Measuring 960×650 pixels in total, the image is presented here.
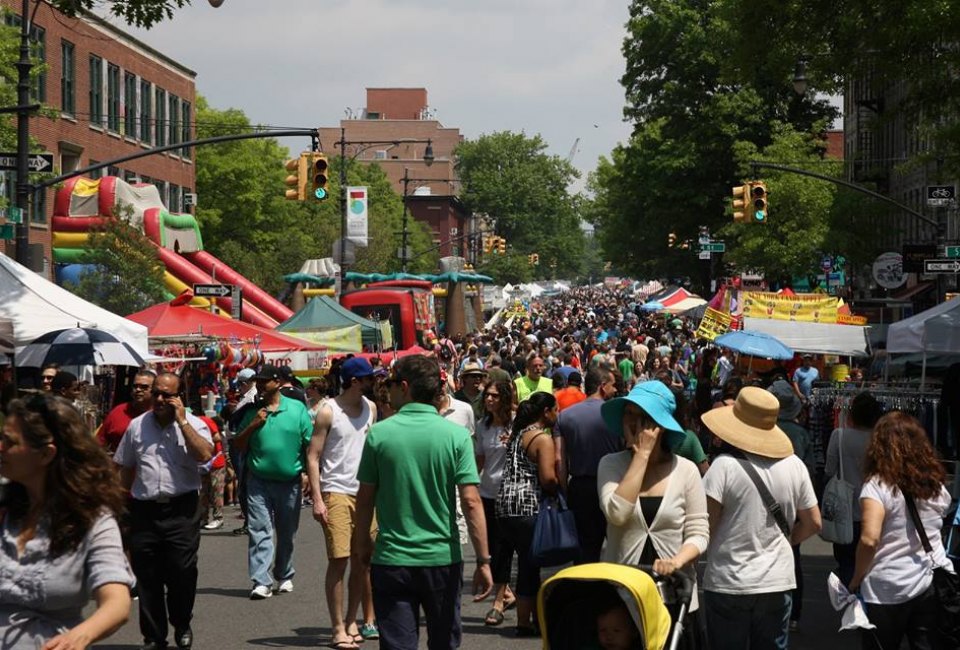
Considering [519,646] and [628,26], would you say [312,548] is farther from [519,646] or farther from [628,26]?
[628,26]

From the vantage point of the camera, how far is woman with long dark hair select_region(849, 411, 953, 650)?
24.5ft

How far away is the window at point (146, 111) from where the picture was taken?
5878 centimetres

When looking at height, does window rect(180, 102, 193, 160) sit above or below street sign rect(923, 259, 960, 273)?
above

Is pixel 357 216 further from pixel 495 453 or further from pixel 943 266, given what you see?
pixel 495 453

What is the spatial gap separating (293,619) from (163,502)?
6.24ft

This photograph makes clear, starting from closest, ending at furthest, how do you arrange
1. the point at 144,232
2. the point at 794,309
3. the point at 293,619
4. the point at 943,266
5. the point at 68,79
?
1. the point at 293,619
2. the point at 943,266
3. the point at 794,309
4. the point at 144,232
5. the point at 68,79

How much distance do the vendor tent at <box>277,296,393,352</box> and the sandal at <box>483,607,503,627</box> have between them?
2036 cm

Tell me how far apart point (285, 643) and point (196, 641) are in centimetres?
62

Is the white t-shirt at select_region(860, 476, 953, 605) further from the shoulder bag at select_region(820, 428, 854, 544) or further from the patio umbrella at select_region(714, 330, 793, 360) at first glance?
the patio umbrella at select_region(714, 330, 793, 360)

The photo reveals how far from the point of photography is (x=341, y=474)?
10531mm

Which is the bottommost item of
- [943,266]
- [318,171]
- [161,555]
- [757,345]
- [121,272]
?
[161,555]

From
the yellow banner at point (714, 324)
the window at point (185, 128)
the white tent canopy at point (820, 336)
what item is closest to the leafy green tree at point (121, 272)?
the yellow banner at point (714, 324)

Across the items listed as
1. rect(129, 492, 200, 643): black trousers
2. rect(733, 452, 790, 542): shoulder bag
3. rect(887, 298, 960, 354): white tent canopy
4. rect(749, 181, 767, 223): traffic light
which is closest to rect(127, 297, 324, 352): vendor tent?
rect(749, 181, 767, 223): traffic light

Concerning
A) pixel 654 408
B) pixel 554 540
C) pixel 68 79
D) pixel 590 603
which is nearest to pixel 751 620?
pixel 654 408
